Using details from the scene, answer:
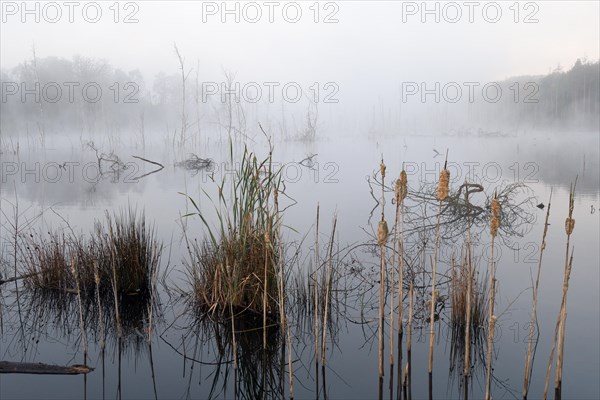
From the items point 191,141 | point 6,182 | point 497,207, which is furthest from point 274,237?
point 191,141

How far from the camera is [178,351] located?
316 cm

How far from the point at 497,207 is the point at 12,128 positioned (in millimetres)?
34304

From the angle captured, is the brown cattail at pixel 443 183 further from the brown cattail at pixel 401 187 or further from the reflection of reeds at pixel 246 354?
the reflection of reeds at pixel 246 354

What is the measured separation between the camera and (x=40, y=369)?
111 inches

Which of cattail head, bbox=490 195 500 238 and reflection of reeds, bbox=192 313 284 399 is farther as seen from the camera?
reflection of reeds, bbox=192 313 284 399

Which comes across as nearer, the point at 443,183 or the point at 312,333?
the point at 443,183

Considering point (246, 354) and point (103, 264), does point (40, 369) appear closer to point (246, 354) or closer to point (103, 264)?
point (246, 354)

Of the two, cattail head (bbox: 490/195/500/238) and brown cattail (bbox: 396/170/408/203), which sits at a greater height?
brown cattail (bbox: 396/170/408/203)

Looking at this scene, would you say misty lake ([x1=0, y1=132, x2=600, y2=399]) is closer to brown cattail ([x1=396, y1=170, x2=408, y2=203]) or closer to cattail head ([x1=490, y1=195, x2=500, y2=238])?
brown cattail ([x1=396, y1=170, x2=408, y2=203])

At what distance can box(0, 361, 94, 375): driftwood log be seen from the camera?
2.80 metres

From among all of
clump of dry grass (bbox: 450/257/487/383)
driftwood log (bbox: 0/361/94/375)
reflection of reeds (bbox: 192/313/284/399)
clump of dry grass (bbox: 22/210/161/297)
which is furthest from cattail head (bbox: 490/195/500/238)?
clump of dry grass (bbox: 22/210/161/297)

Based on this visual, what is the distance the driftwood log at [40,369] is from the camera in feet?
9.20

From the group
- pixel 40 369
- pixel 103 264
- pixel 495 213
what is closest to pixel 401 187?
pixel 495 213

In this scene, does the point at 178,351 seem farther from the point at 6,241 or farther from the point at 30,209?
the point at 30,209
